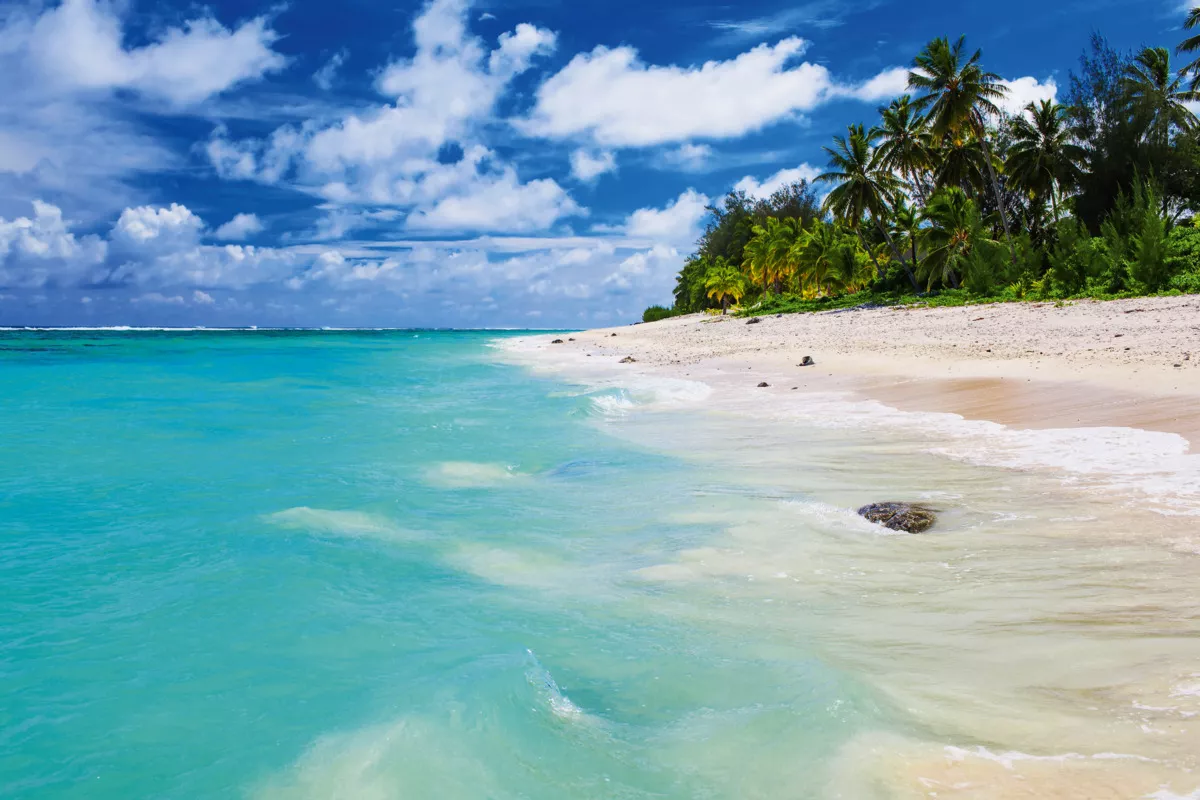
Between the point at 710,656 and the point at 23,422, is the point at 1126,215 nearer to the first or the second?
the point at 710,656

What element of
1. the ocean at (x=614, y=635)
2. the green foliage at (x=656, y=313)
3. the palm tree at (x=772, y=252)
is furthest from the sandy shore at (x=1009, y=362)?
the green foliage at (x=656, y=313)

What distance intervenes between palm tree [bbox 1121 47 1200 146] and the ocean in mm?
38994

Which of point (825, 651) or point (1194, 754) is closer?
point (1194, 754)

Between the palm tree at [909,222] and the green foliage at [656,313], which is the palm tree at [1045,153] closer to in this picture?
the palm tree at [909,222]

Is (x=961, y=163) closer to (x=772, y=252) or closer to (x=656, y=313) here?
(x=772, y=252)

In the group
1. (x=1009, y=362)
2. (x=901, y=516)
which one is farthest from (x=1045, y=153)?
(x=901, y=516)

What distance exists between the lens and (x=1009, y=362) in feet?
51.8

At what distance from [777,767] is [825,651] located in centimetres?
116

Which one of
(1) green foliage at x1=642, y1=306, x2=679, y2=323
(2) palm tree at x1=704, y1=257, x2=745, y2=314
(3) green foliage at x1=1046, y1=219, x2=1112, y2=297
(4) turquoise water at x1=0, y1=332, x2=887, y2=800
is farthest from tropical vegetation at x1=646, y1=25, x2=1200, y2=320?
(1) green foliage at x1=642, y1=306, x2=679, y2=323

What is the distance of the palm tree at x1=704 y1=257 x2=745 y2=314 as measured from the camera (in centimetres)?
6931

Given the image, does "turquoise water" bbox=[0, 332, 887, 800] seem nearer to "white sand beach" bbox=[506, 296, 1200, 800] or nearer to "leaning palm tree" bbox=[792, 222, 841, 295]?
"white sand beach" bbox=[506, 296, 1200, 800]

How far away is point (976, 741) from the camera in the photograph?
3.22 metres

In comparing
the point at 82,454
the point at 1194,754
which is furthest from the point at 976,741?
the point at 82,454

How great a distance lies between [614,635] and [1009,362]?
46.4 feet
